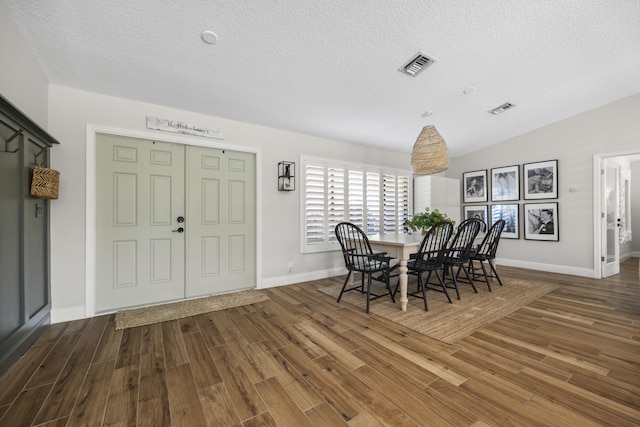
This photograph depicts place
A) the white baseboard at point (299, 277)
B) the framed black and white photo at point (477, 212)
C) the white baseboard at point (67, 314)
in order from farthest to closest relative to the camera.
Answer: the framed black and white photo at point (477, 212), the white baseboard at point (299, 277), the white baseboard at point (67, 314)

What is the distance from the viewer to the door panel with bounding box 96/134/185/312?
296 cm

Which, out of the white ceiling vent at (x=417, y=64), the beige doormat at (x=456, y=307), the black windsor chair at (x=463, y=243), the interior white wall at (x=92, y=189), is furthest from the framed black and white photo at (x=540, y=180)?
the interior white wall at (x=92, y=189)

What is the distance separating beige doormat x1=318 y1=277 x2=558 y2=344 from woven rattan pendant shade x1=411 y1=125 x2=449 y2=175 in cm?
165

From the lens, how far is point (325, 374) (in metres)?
1.80

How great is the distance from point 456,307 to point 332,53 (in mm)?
3053

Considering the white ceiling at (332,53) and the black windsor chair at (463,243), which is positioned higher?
the white ceiling at (332,53)

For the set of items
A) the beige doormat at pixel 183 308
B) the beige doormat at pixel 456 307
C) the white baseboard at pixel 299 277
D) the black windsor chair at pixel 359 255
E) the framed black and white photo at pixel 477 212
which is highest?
the framed black and white photo at pixel 477 212

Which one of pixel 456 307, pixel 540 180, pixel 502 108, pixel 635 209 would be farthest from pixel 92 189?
pixel 635 209

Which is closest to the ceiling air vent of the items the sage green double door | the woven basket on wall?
the sage green double door

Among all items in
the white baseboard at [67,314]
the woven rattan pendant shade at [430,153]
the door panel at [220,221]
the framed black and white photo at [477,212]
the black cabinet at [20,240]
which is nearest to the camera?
the black cabinet at [20,240]

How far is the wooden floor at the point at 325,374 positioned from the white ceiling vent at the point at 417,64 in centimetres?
272

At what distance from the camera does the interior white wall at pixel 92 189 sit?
2.76m

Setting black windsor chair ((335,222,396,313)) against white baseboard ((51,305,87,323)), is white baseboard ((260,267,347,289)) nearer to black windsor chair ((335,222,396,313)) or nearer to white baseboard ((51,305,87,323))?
black windsor chair ((335,222,396,313))

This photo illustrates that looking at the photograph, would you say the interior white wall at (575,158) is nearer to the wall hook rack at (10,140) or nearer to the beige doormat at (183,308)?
the beige doormat at (183,308)
